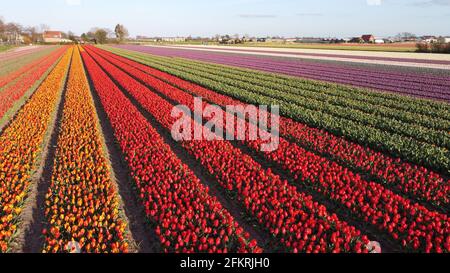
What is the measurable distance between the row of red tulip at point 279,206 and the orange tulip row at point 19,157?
4.79 metres

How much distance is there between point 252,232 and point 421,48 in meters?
70.7

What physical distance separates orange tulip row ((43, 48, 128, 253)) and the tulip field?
4cm

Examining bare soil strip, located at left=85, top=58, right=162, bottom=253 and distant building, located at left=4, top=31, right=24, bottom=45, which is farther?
distant building, located at left=4, top=31, right=24, bottom=45

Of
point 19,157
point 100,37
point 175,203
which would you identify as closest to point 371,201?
point 175,203

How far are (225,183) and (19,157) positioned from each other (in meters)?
6.48

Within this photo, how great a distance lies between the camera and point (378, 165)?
973 cm

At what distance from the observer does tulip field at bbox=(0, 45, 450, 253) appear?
6.37 metres

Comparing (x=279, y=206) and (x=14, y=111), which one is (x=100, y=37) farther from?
(x=279, y=206)

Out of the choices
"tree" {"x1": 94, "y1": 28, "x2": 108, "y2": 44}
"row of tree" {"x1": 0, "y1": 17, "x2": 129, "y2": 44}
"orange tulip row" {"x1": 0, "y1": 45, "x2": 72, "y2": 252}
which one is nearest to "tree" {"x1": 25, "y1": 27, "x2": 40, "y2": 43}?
"row of tree" {"x1": 0, "y1": 17, "x2": 129, "y2": 44}

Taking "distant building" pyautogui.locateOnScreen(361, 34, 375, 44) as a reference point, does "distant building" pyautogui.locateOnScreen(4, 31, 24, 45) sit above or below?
above

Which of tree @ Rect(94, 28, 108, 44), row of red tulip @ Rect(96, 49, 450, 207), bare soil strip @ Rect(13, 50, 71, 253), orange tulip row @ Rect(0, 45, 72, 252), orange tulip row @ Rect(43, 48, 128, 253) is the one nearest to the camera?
orange tulip row @ Rect(43, 48, 128, 253)

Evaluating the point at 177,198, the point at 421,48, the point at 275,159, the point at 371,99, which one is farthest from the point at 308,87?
the point at 421,48

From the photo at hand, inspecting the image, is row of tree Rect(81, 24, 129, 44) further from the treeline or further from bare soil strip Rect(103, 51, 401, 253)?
bare soil strip Rect(103, 51, 401, 253)

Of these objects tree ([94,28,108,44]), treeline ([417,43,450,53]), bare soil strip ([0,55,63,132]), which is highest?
tree ([94,28,108,44])
